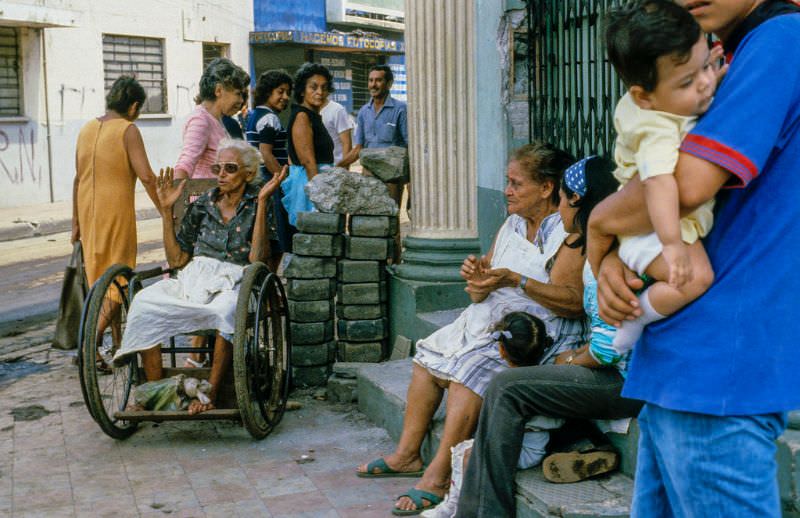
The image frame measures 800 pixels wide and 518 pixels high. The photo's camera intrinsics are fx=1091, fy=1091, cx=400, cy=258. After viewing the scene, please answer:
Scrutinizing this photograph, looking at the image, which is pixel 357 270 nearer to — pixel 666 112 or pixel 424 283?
pixel 424 283

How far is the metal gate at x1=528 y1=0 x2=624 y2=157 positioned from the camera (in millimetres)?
4988

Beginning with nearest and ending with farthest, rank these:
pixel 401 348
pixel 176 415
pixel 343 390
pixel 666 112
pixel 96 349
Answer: pixel 666 112 < pixel 176 415 < pixel 96 349 < pixel 343 390 < pixel 401 348

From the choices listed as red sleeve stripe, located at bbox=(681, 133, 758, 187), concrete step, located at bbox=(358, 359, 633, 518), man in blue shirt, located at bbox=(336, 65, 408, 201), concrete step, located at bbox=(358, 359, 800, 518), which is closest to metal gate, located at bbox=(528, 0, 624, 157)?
concrete step, located at bbox=(358, 359, 800, 518)

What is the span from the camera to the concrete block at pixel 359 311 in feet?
19.8

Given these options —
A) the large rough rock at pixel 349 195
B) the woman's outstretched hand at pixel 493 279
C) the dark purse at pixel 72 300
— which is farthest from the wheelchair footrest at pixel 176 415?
the dark purse at pixel 72 300

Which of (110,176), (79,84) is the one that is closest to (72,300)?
(110,176)

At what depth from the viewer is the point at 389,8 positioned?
28891mm

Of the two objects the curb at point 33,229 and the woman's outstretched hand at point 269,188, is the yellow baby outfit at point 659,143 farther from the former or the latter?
the curb at point 33,229

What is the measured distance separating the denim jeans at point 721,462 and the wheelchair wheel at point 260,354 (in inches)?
115

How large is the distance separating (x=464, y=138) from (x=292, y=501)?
A: 8.40 feet

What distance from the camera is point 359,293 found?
6.04 m

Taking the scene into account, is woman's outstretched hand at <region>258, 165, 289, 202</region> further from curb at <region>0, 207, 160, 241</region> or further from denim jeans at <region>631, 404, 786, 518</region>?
curb at <region>0, 207, 160, 241</region>

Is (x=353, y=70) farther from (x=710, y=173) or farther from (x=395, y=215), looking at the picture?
(x=710, y=173)

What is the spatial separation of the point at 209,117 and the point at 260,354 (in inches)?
81.2
